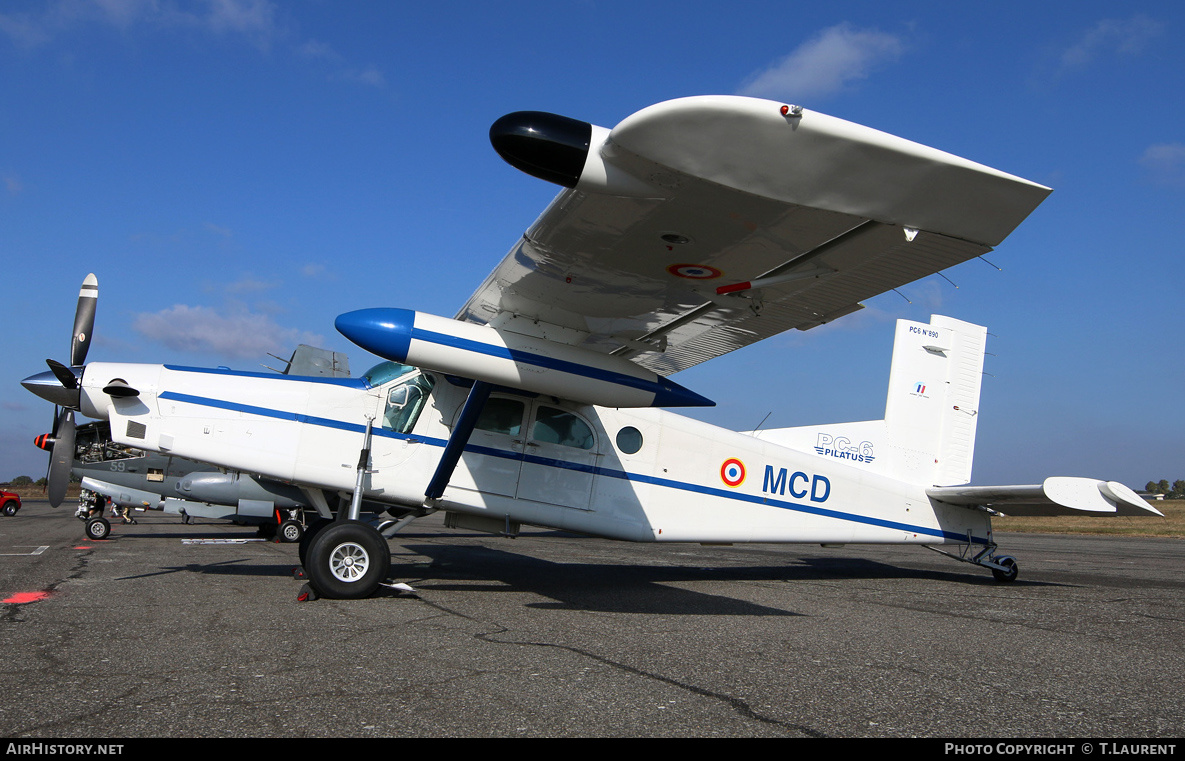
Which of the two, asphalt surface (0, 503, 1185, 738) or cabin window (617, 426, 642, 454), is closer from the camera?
asphalt surface (0, 503, 1185, 738)

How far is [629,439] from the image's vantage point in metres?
8.25

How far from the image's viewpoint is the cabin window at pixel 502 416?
766cm

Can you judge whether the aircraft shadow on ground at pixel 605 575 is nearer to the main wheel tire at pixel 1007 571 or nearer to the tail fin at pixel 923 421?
the main wheel tire at pixel 1007 571

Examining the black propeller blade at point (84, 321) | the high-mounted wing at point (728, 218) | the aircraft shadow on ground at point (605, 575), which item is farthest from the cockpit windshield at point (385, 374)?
the black propeller blade at point (84, 321)

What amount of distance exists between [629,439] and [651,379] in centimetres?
161

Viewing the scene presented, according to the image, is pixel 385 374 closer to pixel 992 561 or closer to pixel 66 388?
pixel 66 388

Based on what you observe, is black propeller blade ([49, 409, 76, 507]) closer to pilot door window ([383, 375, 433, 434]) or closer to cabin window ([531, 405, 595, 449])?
pilot door window ([383, 375, 433, 434])

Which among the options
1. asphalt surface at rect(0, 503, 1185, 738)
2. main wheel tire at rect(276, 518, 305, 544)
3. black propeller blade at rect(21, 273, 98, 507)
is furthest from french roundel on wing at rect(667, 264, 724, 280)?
main wheel tire at rect(276, 518, 305, 544)

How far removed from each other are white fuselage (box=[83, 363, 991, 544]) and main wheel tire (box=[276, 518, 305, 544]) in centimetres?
897

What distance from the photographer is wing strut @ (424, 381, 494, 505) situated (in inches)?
269

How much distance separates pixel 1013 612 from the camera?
676 centimetres
